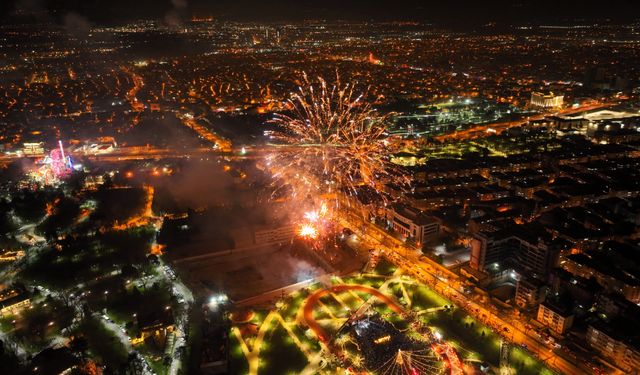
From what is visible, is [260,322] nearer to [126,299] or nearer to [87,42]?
[126,299]

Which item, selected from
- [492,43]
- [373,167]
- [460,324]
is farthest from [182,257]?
[492,43]

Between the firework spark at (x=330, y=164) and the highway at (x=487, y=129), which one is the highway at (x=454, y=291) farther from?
the highway at (x=487, y=129)

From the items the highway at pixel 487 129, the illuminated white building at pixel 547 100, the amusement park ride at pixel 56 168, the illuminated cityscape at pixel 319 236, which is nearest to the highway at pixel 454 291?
→ the illuminated cityscape at pixel 319 236

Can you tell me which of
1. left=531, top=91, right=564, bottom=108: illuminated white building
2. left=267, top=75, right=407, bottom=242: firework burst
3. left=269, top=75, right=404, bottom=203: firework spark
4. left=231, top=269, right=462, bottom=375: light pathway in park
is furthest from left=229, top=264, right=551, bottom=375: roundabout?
left=531, top=91, right=564, bottom=108: illuminated white building

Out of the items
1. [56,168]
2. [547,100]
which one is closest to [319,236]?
[56,168]

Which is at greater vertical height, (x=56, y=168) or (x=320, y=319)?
(x=56, y=168)

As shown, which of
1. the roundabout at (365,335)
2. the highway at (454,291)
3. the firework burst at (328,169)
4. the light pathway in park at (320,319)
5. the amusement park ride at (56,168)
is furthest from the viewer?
the amusement park ride at (56,168)

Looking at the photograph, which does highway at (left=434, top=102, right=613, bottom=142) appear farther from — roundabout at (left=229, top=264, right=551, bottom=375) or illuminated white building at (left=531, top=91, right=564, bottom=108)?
roundabout at (left=229, top=264, right=551, bottom=375)

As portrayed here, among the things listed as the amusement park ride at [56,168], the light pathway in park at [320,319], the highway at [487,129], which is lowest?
the light pathway in park at [320,319]

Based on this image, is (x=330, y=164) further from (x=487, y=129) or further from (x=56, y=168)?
(x=487, y=129)

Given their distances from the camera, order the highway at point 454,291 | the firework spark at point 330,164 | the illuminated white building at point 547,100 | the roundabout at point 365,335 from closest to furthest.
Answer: the roundabout at point 365,335 < the highway at point 454,291 < the firework spark at point 330,164 < the illuminated white building at point 547,100

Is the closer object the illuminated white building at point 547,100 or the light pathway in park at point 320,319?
the light pathway in park at point 320,319
